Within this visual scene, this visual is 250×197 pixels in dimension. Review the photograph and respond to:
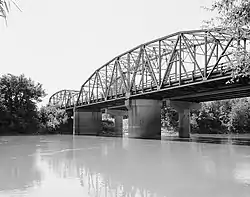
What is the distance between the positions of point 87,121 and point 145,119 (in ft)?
119

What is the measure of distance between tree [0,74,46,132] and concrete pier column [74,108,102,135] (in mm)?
12469

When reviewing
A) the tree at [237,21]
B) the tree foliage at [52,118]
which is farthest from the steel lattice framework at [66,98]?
the tree at [237,21]

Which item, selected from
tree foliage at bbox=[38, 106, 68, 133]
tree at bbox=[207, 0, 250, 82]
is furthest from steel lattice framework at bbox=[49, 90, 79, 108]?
tree at bbox=[207, 0, 250, 82]

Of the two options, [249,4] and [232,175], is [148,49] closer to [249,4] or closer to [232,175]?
[232,175]

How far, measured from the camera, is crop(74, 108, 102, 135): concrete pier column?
86.4 metres

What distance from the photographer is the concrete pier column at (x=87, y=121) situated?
283ft

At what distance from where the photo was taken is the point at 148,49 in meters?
58.5

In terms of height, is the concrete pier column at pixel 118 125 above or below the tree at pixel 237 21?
below

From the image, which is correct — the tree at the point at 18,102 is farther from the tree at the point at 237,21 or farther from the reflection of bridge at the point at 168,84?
the tree at the point at 237,21

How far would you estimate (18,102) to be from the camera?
→ 77.4m

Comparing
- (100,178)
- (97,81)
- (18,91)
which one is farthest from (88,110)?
(100,178)

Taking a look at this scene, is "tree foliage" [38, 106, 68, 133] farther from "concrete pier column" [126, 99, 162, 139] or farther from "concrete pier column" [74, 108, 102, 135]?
"concrete pier column" [126, 99, 162, 139]

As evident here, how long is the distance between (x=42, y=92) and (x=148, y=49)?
34014mm

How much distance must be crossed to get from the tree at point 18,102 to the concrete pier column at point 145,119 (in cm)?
3245
